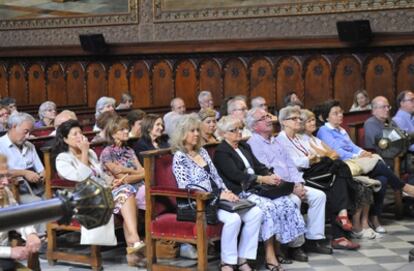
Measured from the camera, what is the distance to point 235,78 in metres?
14.6

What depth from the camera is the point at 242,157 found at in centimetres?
691

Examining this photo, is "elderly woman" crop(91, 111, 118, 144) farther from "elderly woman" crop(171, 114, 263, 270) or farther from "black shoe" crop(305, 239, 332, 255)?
"black shoe" crop(305, 239, 332, 255)

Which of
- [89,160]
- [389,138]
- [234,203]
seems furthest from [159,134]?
[389,138]

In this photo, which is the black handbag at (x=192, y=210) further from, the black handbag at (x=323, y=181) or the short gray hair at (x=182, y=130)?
the black handbag at (x=323, y=181)

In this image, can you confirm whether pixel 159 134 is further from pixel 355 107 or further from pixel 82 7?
pixel 82 7

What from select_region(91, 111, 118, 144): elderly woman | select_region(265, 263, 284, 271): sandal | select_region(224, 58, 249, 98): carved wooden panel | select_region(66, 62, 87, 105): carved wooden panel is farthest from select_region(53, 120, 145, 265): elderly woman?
select_region(66, 62, 87, 105): carved wooden panel

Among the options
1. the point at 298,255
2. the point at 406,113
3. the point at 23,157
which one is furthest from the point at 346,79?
the point at 23,157

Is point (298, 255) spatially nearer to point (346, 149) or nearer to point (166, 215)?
point (166, 215)

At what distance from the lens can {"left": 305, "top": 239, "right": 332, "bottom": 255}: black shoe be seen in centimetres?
727

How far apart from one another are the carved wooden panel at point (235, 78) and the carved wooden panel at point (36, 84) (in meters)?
4.39

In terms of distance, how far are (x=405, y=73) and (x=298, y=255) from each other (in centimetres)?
700

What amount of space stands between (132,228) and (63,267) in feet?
2.38

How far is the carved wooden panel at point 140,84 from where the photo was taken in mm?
15531

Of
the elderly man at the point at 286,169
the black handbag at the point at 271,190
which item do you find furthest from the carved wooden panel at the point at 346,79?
the black handbag at the point at 271,190
